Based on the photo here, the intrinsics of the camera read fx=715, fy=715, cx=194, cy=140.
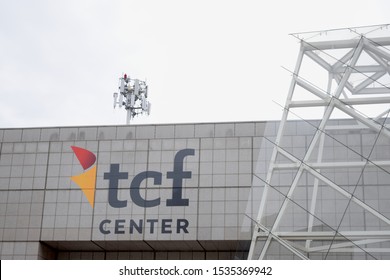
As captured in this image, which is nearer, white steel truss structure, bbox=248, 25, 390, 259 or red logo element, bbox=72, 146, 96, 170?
white steel truss structure, bbox=248, 25, 390, 259

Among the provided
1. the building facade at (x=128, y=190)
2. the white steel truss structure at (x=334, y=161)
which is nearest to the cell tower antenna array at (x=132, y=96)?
the building facade at (x=128, y=190)

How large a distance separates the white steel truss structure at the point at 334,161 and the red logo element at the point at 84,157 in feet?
55.5

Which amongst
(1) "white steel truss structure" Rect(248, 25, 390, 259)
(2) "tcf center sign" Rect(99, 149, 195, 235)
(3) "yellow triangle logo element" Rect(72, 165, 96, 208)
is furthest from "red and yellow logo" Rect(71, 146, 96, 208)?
(1) "white steel truss structure" Rect(248, 25, 390, 259)

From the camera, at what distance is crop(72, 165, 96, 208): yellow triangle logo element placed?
40.5 metres

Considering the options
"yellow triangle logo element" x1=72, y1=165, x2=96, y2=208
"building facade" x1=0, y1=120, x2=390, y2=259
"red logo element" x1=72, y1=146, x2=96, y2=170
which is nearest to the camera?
"building facade" x1=0, y1=120, x2=390, y2=259

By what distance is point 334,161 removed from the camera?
25.3 metres

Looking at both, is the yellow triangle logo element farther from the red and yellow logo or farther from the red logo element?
the red logo element

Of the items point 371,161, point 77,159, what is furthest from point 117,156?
point 371,161

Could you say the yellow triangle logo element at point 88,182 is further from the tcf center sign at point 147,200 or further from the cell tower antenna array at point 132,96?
the cell tower antenna array at point 132,96

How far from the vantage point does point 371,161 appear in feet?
80.7

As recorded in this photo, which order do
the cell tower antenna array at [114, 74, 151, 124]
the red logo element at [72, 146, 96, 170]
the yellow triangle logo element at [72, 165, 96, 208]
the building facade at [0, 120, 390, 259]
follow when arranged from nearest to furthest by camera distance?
the building facade at [0, 120, 390, 259], the yellow triangle logo element at [72, 165, 96, 208], the red logo element at [72, 146, 96, 170], the cell tower antenna array at [114, 74, 151, 124]

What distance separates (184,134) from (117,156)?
13.3 feet

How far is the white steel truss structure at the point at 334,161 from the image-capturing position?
24172 millimetres

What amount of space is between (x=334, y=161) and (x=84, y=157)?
64.5 ft
